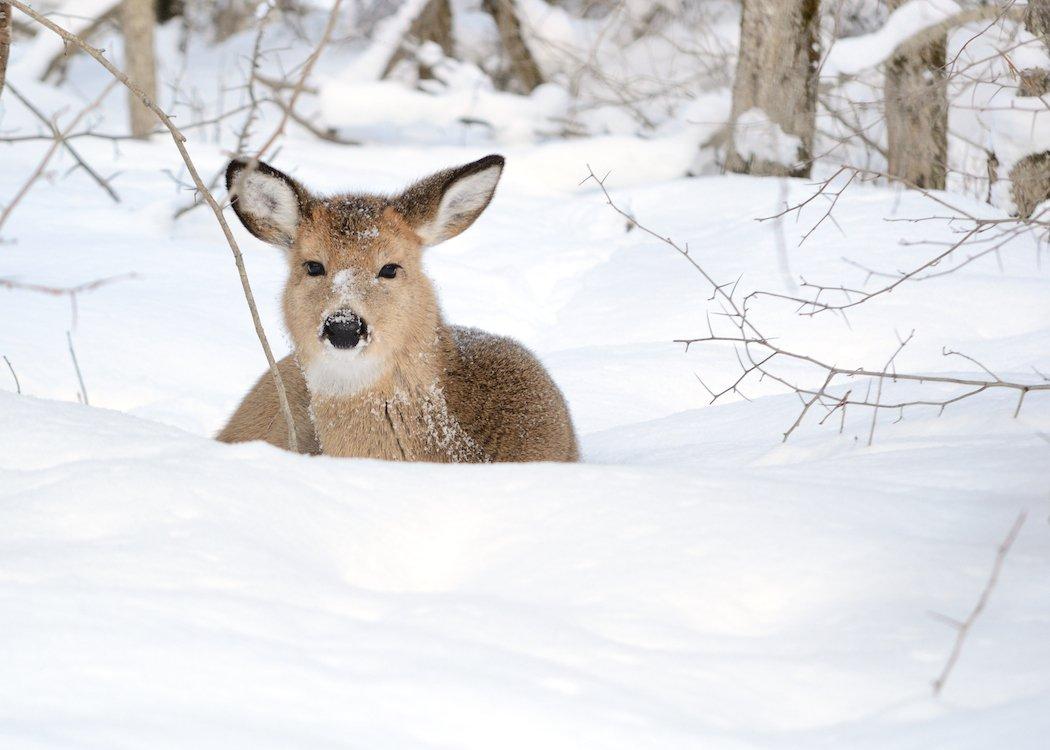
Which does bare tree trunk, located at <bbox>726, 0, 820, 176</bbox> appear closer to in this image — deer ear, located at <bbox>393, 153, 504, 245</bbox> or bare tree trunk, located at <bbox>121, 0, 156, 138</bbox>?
deer ear, located at <bbox>393, 153, 504, 245</bbox>

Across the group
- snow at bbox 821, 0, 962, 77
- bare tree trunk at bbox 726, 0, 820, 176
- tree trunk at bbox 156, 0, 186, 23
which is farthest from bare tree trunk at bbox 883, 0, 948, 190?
tree trunk at bbox 156, 0, 186, 23

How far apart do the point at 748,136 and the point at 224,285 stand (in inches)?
149

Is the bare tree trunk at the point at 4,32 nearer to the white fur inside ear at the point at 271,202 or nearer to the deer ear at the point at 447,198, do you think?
the white fur inside ear at the point at 271,202

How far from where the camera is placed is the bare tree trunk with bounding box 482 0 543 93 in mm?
13273

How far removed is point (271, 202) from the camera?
16.0 ft

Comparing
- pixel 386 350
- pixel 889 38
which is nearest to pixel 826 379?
pixel 386 350

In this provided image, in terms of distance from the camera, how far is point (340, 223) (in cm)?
480

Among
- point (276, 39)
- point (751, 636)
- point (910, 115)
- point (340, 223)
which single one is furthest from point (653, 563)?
point (276, 39)

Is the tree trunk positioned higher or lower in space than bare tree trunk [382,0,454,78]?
higher

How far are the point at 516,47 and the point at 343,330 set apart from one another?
9.62 m

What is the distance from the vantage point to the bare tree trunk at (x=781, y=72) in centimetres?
841

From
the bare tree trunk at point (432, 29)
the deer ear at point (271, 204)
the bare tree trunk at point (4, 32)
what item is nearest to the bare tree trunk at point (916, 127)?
the deer ear at point (271, 204)

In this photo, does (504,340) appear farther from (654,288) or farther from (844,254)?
(844,254)

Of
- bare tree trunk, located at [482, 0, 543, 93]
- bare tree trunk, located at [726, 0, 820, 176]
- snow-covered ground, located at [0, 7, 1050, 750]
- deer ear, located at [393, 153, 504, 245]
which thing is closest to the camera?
snow-covered ground, located at [0, 7, 1050, 750]
